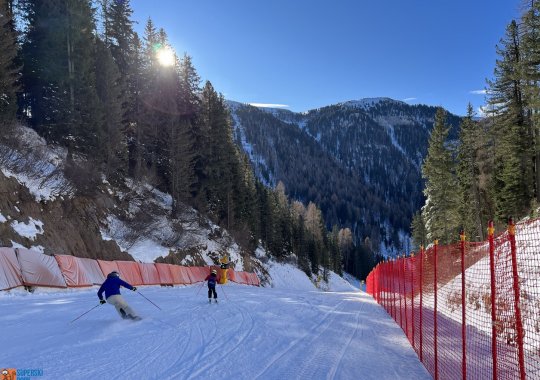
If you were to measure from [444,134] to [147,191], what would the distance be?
99.0ft

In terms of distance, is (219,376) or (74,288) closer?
(219,376)

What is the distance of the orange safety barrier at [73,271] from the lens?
719 inches

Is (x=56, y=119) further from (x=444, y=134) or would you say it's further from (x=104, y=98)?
(x=444, y=134)

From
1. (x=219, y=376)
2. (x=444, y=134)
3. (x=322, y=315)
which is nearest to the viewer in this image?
(x=219, y=376)

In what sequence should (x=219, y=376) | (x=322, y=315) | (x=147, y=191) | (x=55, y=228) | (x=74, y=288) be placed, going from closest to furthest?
(x=219, y=376) < (x=322, y=315) < (x=74, y=288) < (x=55, y=228) < (x=147, y=191)

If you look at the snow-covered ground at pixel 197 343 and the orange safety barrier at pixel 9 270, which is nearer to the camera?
the snow-covered ground at pixel 197 343

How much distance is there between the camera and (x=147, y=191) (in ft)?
129

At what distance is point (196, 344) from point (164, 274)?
722 inches

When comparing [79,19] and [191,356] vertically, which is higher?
Answer: [79,19]

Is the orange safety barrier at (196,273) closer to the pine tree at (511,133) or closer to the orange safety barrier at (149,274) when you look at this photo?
the orange safety barrier at (149,274)

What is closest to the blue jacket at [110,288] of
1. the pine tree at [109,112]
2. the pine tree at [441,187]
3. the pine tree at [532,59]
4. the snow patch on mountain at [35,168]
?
the snow patch on mountain at [35,168]

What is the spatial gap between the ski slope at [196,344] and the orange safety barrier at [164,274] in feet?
36.9

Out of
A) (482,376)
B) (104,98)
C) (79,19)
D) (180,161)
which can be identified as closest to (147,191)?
(180,161)

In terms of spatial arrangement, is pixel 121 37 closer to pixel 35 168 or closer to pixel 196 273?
pixel 35 168
